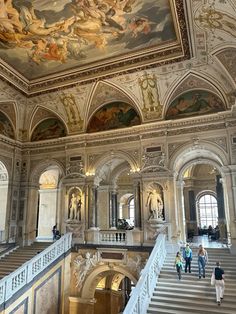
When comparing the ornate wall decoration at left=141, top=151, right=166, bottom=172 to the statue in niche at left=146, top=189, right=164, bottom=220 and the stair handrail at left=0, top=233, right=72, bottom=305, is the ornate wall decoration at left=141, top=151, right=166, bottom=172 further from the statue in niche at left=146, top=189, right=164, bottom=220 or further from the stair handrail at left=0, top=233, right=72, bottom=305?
the stair handrail at left=0, top=233, right=72, bottom=305


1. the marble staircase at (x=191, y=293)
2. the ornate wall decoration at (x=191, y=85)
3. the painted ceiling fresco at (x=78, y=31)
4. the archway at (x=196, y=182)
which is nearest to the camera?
the marble staircase at (x=191, y=293)

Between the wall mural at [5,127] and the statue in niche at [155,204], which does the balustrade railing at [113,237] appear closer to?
the statue in niche at [155,204]

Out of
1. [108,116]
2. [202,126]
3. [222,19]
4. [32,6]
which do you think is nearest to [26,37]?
Result: [32,6]

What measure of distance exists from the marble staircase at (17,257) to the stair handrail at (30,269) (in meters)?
1.58

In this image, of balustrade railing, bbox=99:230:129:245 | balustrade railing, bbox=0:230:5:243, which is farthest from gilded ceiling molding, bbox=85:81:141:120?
balustrade railing, bbox=0:230:5:243

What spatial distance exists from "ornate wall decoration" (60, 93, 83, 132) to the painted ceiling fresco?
2.40 meters

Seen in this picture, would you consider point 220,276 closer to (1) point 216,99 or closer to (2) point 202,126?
(2) point 202,126

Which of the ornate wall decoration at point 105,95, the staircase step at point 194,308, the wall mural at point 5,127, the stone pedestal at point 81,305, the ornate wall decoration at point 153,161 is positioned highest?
the ornate wall decoration at point 105,95

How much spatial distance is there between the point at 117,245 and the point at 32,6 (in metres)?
11.1

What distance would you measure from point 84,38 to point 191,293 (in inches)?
430

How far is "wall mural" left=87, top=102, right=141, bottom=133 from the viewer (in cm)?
1616

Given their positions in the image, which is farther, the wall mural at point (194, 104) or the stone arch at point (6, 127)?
the stone arch at point (6, 127)

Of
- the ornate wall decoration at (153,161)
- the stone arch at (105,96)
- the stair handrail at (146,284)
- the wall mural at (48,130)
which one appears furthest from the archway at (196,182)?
the wall mural at (48,130)

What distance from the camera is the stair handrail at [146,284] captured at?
8.50 meters
